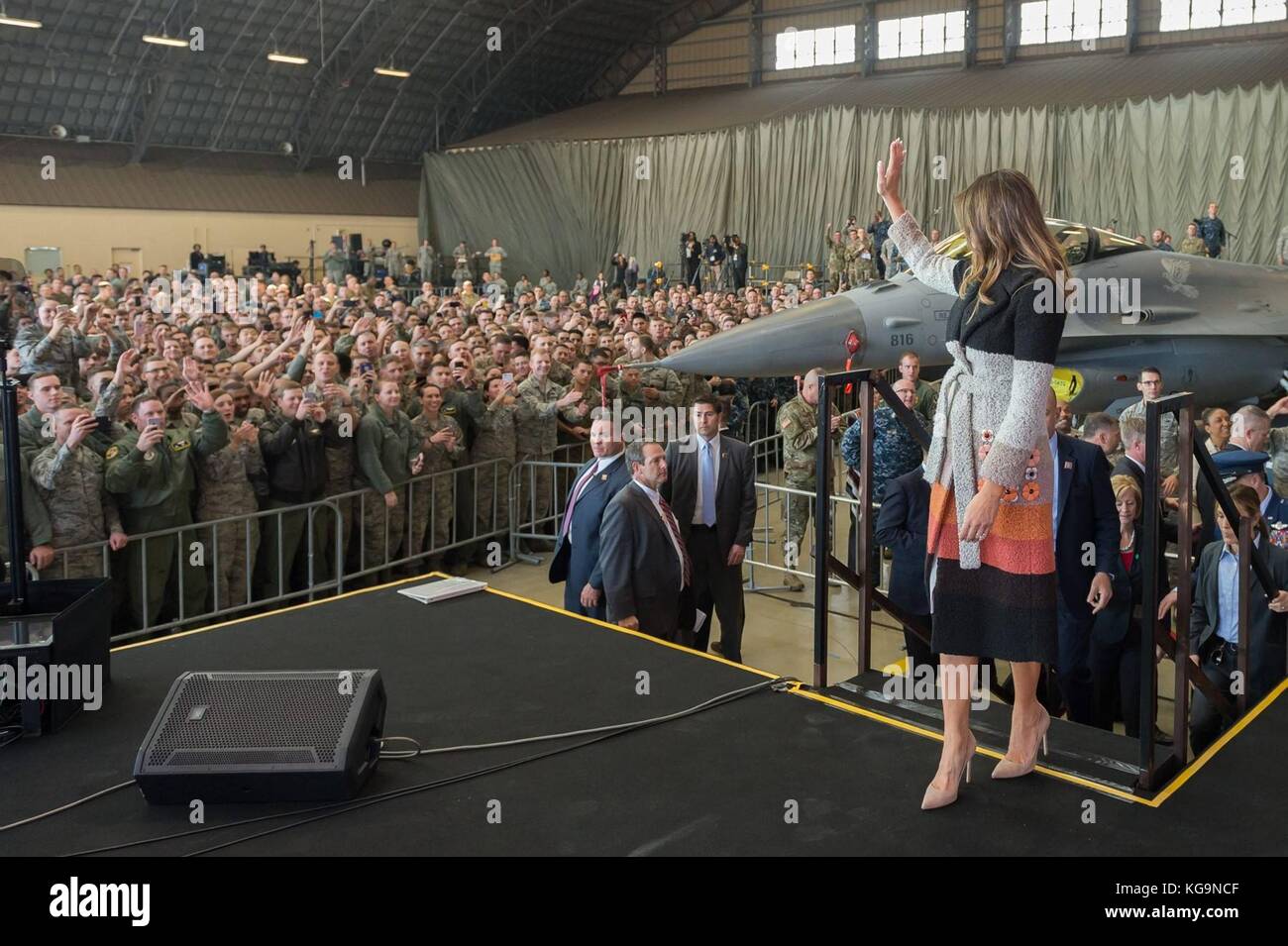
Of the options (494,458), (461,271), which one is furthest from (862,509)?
(461,271)

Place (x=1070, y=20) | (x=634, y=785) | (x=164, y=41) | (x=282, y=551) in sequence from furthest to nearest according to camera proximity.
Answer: (x=1070, y=20), (x=164, y=41), (x=282, y=551), (x=634, y=785)

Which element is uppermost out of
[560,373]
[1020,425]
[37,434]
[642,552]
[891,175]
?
[891,175]

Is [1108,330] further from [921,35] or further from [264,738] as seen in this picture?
[921,35]

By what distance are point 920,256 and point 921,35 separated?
111ft

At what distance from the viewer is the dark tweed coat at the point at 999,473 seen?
9.35 ft

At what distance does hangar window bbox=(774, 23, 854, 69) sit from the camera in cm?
3522

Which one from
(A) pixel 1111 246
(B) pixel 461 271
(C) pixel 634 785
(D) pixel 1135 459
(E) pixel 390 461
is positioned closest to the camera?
(C) pixel 634 785

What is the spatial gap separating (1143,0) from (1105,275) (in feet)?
85.2

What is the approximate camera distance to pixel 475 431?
9297 millimetres

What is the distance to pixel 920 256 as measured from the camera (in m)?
3.32

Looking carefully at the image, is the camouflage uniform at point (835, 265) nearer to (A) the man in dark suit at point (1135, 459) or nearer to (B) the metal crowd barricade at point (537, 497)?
(B) the metal crowd barricade at point (537, 497)

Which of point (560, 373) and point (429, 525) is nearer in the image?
point (429, 525)

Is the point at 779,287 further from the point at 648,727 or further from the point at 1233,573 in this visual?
the point at 648,727
